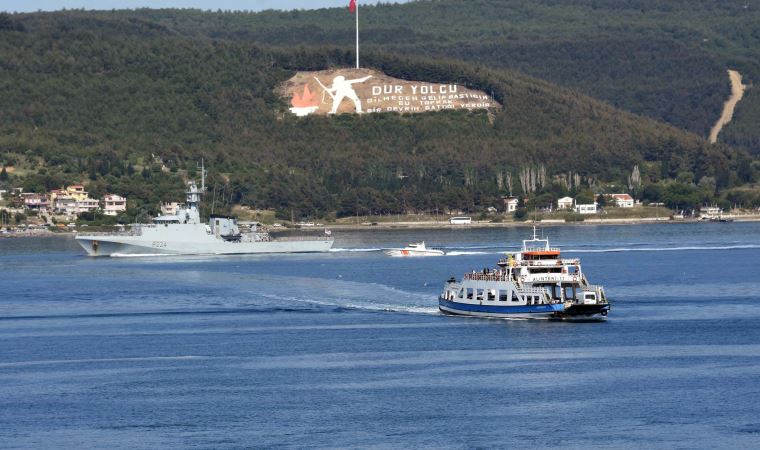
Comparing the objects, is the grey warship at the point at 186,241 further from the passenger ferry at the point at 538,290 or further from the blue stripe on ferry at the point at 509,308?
the passenger ferry at the point at 538,290

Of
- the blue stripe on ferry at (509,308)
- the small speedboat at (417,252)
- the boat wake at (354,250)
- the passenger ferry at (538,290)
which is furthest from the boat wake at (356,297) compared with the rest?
the boat wake at (354,250)

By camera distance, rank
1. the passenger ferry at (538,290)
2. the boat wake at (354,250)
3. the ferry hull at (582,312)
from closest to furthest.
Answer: the ferry hull at (582,312), the passenger ferry at (538,290), the boat wake at (354,250)

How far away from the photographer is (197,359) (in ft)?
250

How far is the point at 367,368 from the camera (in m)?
71.9

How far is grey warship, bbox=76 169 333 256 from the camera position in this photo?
166750 mm

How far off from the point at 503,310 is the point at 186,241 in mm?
85558

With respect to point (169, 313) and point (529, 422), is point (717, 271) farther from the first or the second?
point (529, 422)

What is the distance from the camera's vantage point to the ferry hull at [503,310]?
84.6m

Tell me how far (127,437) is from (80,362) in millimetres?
18289

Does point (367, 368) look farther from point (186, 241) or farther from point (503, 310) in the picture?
point (186, 241)

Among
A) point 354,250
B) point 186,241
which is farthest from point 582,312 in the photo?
point 186,241

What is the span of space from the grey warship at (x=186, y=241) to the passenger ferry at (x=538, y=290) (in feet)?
273

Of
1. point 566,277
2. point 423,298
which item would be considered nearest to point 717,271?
point 423,298

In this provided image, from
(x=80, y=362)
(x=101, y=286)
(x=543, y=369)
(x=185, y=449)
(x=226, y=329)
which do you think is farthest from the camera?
(x=101, y=286)
